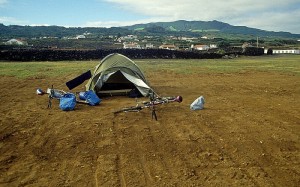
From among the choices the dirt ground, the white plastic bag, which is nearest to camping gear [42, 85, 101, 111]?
the dirt ground

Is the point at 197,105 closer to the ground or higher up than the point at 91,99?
closer to the ground

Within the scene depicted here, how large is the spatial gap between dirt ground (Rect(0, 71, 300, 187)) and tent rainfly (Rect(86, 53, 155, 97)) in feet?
3.09

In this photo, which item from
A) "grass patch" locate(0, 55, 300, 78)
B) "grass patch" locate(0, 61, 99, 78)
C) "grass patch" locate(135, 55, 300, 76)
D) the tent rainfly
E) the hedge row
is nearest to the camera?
the tent rainfly

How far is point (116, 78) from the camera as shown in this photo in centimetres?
1396

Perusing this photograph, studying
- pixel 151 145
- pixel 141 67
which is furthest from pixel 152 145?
pixel 141 67

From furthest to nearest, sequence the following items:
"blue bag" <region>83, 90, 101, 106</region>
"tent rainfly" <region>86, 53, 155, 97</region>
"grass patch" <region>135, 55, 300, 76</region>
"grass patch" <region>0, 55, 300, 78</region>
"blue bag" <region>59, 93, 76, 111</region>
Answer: "grass patch" <region>135, 55, 300, 76</region> < "grass patch" <region>0, 55, 300, 78</region> < "tent rainfly" <region>86, 53, 155, 97</region> < "blue bag" <region>83, 90, 101, 106</region> < "blue bag" <region>59, 93, 76, 111</region>

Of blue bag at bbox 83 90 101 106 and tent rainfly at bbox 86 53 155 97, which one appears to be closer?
blue bag at bbox 83 90 101 106

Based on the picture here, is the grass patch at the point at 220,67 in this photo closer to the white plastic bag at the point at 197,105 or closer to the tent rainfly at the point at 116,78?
the tent rainfly at the point at 116,78

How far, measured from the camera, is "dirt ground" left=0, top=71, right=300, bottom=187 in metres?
5.67

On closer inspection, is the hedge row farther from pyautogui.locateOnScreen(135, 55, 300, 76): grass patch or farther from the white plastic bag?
the white plastic bag

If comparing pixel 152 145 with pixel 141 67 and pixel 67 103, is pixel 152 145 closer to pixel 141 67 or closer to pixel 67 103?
pixel 67 103

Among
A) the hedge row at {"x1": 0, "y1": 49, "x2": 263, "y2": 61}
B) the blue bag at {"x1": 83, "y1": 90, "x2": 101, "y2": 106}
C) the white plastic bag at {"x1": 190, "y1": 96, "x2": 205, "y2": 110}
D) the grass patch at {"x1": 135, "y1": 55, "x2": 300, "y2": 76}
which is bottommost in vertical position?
the white plastic bag at {"x1": 190, "y1": 96, "x2": 205, "y2": 110}

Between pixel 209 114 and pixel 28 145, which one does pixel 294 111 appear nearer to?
pixel 209 114

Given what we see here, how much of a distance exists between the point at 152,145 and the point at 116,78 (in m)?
7.14
